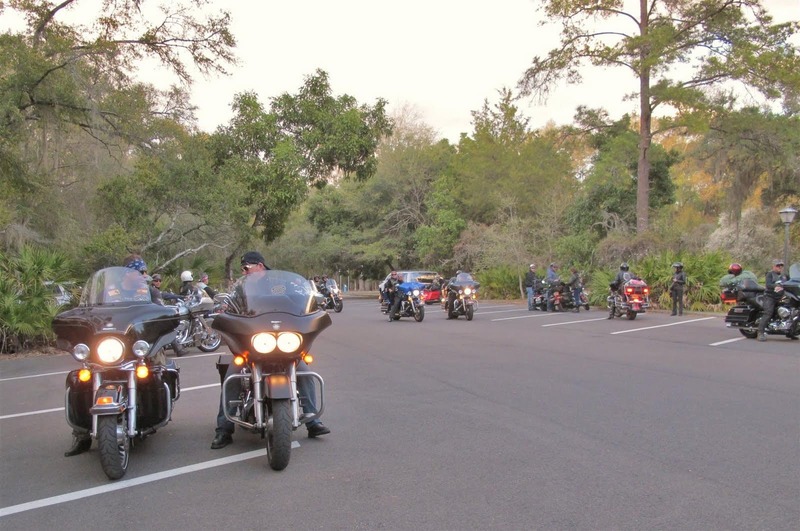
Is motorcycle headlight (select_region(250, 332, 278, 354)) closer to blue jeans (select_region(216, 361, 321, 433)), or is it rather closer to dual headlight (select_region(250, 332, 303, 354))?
dual headlight (select_region(250, 332, 303, 354))

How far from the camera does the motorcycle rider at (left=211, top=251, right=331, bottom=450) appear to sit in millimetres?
5523

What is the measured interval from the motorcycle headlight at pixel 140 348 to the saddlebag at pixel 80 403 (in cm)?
49

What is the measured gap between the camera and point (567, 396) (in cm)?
752

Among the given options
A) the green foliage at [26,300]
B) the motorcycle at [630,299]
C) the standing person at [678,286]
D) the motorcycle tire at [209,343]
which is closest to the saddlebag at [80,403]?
the motorcycle tire at [209,343]

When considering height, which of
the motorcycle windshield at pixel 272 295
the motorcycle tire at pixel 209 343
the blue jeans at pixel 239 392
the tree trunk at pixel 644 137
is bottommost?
the motorcycle tire at pixel 209 343

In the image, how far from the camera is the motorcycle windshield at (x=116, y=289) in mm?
5535

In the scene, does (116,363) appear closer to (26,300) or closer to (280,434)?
(280,434)

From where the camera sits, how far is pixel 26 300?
44.1 feet

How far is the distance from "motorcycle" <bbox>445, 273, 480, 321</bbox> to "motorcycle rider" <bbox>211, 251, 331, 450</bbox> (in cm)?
1414

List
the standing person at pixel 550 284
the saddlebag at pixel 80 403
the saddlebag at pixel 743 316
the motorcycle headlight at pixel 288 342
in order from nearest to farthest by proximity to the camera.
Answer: the motorcycle headlight at pixel 288 342, the saddlebag at pixel 80 403, the saddlebag at pixel 743 316, the standing person at pixel 550 284

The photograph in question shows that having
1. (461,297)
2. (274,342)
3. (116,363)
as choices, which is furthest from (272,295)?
(461,297)

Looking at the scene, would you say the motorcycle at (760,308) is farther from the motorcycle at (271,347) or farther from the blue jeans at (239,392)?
the motorcycle at (271,347)

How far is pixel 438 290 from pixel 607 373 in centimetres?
2264

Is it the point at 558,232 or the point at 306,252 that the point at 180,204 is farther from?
the point at 306,252
